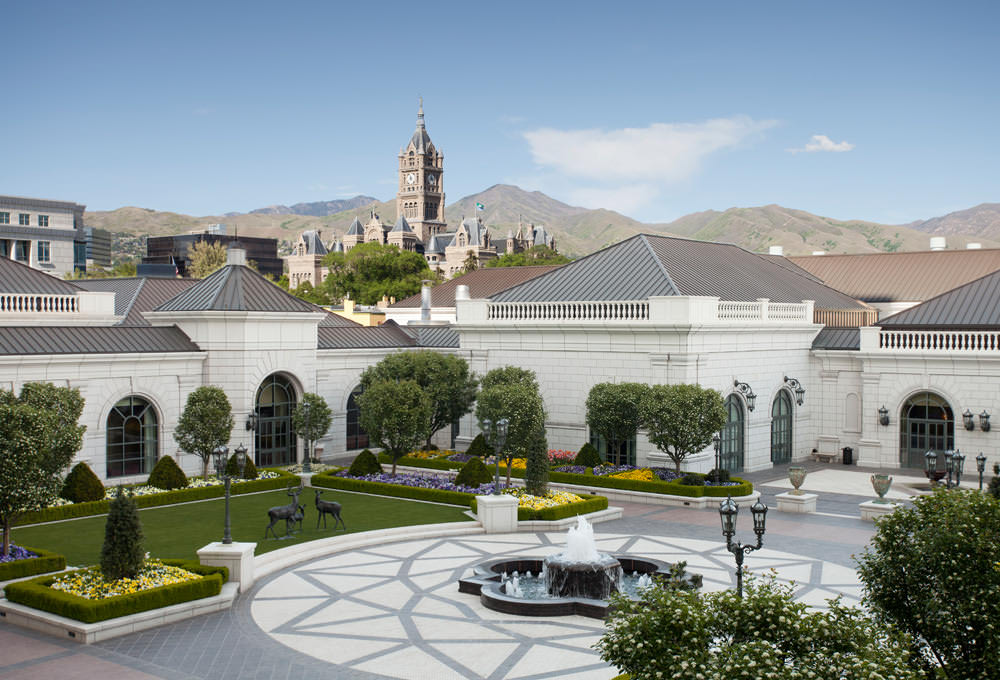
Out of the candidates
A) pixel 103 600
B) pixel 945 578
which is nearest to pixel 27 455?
pixel 103 600

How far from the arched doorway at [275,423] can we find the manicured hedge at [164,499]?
2.42 metres

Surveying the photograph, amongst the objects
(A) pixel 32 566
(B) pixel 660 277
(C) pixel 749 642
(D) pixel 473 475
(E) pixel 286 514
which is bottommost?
(A) pixel 32 566

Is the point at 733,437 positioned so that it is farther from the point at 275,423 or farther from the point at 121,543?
the point at 121,543

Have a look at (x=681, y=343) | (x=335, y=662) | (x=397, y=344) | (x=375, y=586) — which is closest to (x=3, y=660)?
(x=335, y=662)

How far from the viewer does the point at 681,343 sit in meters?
37.2

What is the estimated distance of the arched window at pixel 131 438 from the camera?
35.8 metres

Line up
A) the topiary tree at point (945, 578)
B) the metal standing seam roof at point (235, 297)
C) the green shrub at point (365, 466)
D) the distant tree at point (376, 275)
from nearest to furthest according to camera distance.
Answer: the topiary tree at point (945, 578)
the green shrub at point (365, 466)
the metal standing seam roof at point (235, 297)
the distant tree at point (376, 275)

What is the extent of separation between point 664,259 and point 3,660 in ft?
106

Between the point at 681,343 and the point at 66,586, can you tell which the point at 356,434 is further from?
the point at 66,586

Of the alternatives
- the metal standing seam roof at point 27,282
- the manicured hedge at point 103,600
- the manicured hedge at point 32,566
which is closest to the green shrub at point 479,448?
the metal standing seam roof at point 27,282

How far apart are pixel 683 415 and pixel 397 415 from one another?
34.3ft

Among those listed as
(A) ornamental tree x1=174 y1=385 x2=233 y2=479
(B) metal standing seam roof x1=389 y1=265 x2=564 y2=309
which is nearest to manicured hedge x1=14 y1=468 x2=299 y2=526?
(A) ornamental tree x1=174 y1=385 x2=233 y2=479

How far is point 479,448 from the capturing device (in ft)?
133

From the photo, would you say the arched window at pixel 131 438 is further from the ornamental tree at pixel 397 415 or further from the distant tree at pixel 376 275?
the distant tree at pixel 376 275
